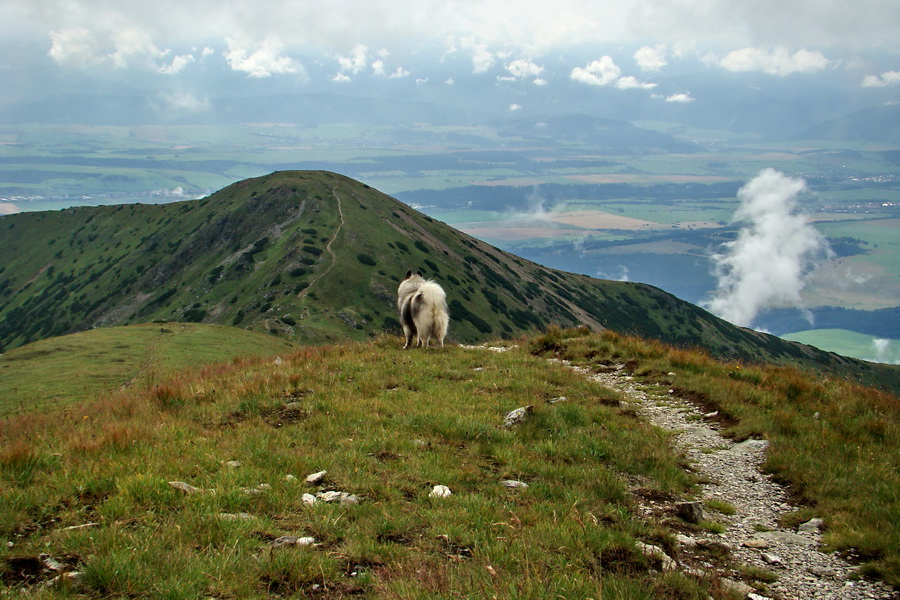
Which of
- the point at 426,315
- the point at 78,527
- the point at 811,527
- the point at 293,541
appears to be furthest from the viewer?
the point at 426,315

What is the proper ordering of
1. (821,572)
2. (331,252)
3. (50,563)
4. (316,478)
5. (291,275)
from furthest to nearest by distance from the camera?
1. (331,252)
2. (291,275)
3. (316,478)
4. (821,572)
5. (50,563)

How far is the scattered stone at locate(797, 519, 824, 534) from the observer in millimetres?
7473

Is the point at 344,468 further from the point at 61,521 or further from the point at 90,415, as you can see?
the point at 90,415

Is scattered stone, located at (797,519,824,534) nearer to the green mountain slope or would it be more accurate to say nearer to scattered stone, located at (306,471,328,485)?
scattered stone, located at (306,471,328,485)

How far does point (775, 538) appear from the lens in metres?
7.32

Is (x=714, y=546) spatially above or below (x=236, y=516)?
below

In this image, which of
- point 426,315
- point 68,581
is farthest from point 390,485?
point 426,315

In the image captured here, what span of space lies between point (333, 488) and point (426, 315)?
457 inches

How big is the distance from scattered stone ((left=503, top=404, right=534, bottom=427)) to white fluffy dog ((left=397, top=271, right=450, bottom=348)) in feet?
25.1

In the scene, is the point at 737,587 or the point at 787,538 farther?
the point at 787,538

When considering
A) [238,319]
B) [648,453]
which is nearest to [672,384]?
[648,453]

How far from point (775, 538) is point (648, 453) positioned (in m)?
2.45

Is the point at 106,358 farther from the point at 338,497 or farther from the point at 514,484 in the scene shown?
the point at 514,484

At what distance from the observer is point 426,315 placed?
61.3ft
